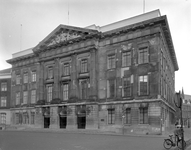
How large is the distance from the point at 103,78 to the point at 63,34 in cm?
1094

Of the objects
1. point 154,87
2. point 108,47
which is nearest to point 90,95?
point 108,47

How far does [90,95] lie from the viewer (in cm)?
3494

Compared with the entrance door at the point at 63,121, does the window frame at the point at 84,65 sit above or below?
above

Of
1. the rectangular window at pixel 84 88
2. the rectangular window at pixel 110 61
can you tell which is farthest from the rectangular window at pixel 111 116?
the rectangular window at pixel 110 61

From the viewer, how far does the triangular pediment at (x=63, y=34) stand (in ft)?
122

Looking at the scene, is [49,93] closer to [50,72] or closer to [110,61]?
[50,72]

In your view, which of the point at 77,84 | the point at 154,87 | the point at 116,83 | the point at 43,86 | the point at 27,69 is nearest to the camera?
the point at 154,87

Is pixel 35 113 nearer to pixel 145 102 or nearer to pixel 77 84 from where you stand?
pixel 77 84

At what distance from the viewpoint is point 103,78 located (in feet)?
115

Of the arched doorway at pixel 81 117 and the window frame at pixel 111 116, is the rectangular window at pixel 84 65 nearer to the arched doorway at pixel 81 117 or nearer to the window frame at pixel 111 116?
the arched doorway at pixel 81 117

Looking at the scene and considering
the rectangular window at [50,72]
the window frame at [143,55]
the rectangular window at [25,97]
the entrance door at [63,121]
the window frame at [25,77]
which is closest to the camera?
the window frame at [143,55]

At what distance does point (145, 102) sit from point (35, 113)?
21.2m

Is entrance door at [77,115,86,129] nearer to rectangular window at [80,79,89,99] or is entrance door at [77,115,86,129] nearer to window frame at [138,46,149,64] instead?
rectangular window at [80,79,89,99]

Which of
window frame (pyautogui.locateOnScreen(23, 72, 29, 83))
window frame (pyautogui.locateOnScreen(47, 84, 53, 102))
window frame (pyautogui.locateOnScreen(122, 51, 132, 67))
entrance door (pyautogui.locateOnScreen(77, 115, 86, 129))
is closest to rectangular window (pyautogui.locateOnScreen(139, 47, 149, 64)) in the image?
window frame (pyautogui.locateOnScreen(122, 51, 132, 67))
